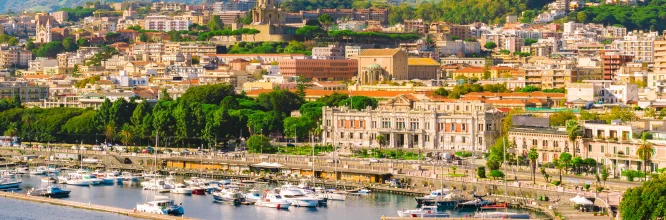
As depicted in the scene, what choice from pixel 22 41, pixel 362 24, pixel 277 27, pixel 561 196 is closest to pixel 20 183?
Answer: pixel 561 196

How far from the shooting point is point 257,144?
67.8 m

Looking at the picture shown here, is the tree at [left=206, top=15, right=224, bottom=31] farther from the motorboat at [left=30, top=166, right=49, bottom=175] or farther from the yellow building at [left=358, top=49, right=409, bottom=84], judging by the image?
the motorboat at [left=30, top=166, right=49, bottom=175]

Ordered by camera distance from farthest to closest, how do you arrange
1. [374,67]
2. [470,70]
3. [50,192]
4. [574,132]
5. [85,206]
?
[470,70] → [374,67] → [50,192] → [574,132] → [85,206]

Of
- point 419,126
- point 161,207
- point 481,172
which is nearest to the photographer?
point 161,207

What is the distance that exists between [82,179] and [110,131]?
14.0 metres

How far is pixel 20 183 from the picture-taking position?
197 feet

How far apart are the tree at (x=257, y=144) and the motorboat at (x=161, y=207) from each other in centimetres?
1755

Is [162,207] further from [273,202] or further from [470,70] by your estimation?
[470,70]

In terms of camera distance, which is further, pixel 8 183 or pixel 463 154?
pixel 463 154

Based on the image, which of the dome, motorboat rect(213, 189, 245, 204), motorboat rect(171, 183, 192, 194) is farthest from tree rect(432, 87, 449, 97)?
motorboat rect(213, 189, 245, 204)

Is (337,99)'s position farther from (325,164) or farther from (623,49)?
(623,49)

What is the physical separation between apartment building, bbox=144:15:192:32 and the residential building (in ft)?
146

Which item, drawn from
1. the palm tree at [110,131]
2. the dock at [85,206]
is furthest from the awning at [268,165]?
the palm tree at [110,131]

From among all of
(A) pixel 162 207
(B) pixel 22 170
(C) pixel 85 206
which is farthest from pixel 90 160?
(A) pixel 162 207
